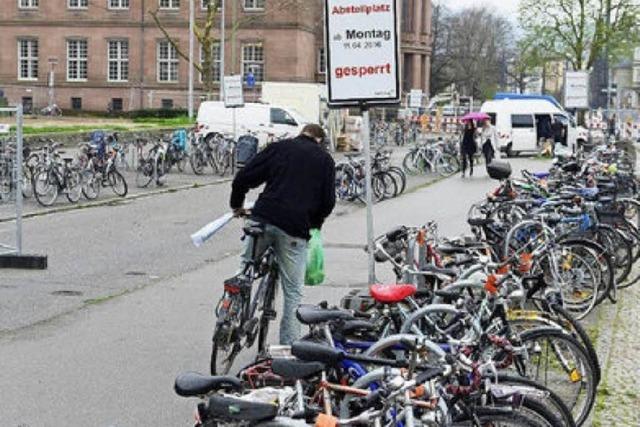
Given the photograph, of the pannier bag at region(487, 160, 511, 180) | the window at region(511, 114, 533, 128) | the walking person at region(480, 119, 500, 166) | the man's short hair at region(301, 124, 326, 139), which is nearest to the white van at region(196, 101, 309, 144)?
the walking person at region(480, 119, 500, 166)

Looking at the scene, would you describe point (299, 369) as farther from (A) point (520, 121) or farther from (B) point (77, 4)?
(B) point (77, 4)

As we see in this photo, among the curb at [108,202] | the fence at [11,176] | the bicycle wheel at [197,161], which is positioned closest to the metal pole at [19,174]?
the fence at [11,176]

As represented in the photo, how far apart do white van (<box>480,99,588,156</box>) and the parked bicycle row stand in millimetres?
33467

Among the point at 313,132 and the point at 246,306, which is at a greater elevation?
the point at 313,132

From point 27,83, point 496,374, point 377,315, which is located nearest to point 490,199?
point 377,315

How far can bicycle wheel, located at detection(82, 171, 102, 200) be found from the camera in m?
22.9

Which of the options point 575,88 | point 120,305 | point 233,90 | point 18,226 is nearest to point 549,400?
point 120,305

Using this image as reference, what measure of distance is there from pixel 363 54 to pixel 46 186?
14659mm

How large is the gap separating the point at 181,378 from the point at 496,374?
1.33 metres

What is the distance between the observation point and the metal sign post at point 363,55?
819 centimetres

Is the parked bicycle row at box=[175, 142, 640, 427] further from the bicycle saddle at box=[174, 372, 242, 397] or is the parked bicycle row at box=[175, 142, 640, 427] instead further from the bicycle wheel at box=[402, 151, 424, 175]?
the bicycle wheel at box=[402, 151, 424, 175]

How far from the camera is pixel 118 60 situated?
236 ft

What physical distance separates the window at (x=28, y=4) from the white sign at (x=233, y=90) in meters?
44.6

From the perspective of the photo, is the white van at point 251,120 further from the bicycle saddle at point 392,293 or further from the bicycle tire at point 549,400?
the bicycle tire at point 549,400
